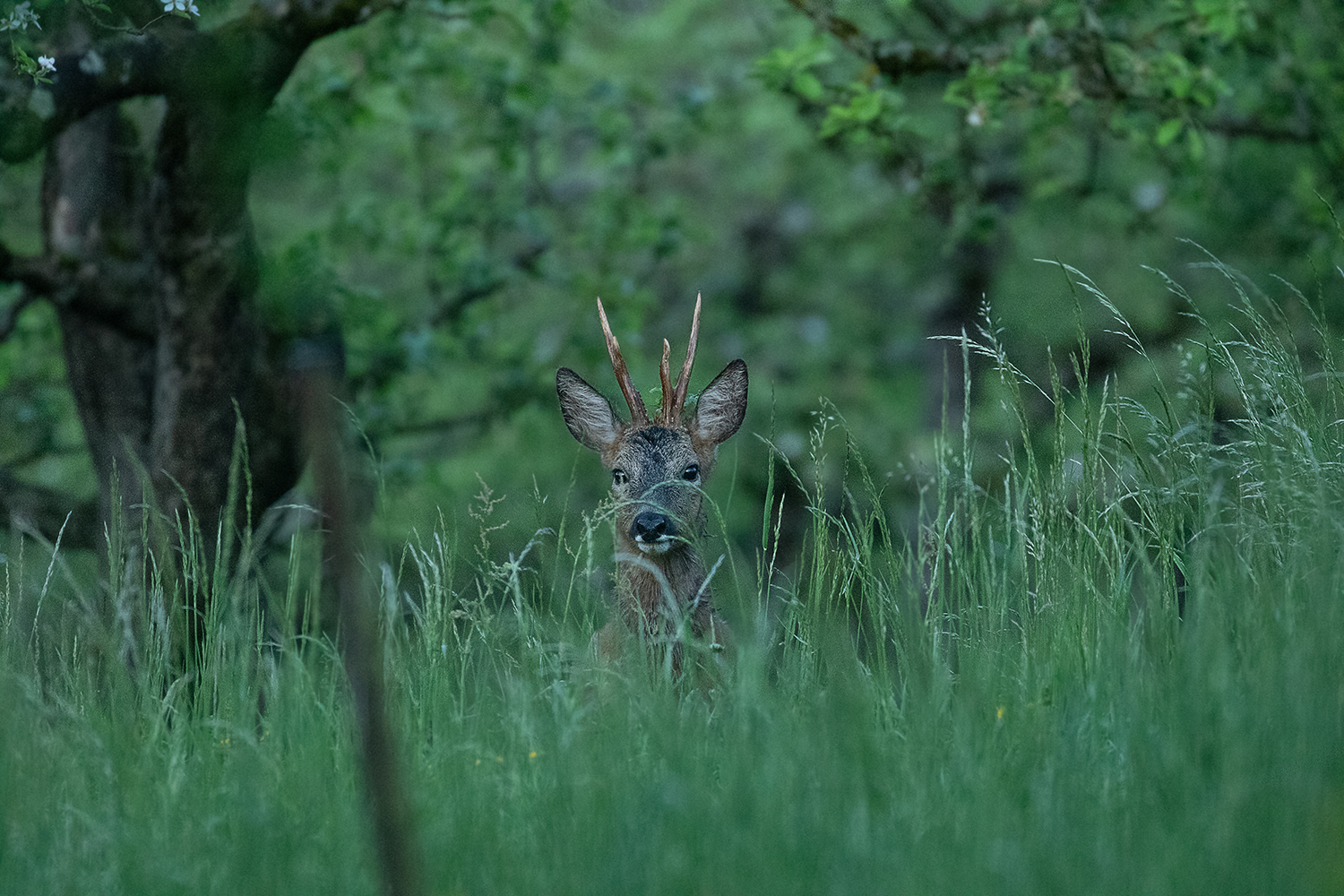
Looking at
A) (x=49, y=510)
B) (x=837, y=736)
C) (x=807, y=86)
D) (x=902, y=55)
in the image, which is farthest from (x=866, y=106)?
(x=49, y=510)

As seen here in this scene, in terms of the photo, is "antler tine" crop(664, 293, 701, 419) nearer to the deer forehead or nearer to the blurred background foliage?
the deer forehead

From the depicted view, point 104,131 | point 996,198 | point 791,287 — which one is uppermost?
point 104,131

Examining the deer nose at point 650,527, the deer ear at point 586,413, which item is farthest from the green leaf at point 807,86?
the deer nose at point 650,527

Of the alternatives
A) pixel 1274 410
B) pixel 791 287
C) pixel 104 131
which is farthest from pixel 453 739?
pixel 791 287

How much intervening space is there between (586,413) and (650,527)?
0.91 meters

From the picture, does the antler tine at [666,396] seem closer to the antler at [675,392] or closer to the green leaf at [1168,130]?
the antler at [675,392]

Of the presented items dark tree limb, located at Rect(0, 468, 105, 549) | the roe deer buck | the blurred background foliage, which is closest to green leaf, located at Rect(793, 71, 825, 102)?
the blurred background foliage

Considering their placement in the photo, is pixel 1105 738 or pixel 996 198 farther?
pixel 996 198

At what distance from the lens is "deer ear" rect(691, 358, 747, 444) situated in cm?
581

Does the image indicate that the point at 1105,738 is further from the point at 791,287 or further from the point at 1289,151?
the point at 791,287

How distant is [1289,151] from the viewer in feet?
32.4

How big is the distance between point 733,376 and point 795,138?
752 cm

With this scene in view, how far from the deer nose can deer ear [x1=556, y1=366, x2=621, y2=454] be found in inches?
29.4

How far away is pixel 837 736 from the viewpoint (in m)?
3.02
